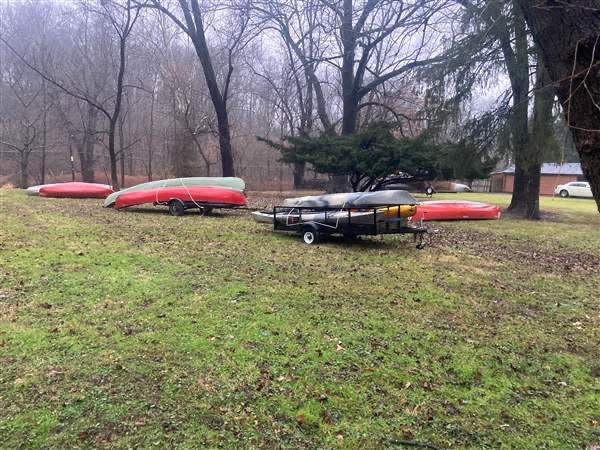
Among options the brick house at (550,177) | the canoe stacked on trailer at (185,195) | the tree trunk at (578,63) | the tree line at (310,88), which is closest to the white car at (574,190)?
the brick house at (550,177)

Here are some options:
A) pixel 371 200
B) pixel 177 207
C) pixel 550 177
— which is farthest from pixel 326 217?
pixel 550 177

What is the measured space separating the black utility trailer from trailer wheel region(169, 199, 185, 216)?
11.0 ft

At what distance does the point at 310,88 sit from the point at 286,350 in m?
21.7

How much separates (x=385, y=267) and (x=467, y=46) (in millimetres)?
5479

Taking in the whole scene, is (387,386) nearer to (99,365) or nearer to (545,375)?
(545,375)

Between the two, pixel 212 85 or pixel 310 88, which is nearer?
pixel 212 85

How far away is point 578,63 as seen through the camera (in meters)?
2.06

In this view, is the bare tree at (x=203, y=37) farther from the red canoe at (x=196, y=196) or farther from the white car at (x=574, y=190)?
the white car at (x=574, y=190)

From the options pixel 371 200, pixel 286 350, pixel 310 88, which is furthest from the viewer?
pixel 310 88

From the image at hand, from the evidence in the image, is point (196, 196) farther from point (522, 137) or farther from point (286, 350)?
point (522, 137)

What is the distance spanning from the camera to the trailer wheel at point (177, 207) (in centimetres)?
1082

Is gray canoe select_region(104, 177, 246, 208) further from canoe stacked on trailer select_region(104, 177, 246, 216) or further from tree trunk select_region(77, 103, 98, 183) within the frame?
tree trunk select_region(77, 103, 98, 183)

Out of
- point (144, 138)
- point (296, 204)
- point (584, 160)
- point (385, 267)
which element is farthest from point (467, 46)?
point (144, 138)

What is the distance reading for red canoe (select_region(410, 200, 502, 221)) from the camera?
12.7 metres
